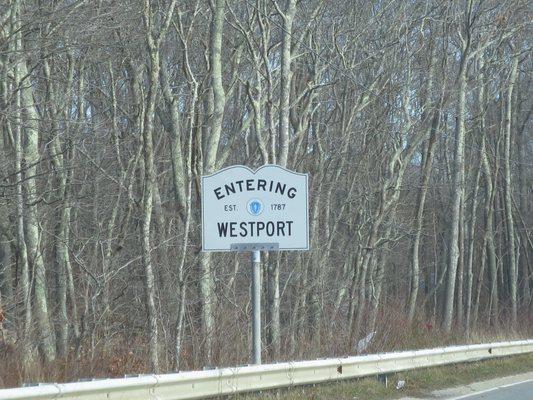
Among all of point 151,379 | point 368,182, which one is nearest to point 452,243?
point 368,182

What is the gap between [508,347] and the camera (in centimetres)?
1819

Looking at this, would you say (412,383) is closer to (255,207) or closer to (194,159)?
(255,207)

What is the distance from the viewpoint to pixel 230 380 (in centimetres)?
984

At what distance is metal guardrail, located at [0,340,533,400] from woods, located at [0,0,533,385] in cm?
160

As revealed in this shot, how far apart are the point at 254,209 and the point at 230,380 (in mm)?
2806

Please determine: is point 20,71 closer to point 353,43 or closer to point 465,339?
point 353,43

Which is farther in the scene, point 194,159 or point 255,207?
point 194,159

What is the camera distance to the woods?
1293cm

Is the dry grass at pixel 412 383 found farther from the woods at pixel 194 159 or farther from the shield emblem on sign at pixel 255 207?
the shield emblem on sign at pixel 255 207

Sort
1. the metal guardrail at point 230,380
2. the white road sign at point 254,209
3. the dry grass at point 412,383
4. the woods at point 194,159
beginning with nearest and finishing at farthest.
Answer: the metal guardrail at point 230,380 → the dry grass at point 412,383 → the white road sign at point 254,209 → the woods at point 194,159

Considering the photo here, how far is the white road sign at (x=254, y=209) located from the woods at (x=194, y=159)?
200 cm

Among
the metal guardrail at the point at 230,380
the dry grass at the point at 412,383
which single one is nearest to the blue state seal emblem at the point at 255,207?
the metal guardrail at the point at 230,380

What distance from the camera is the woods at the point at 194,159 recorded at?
509 inches

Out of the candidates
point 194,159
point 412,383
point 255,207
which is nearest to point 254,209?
point 255,207
